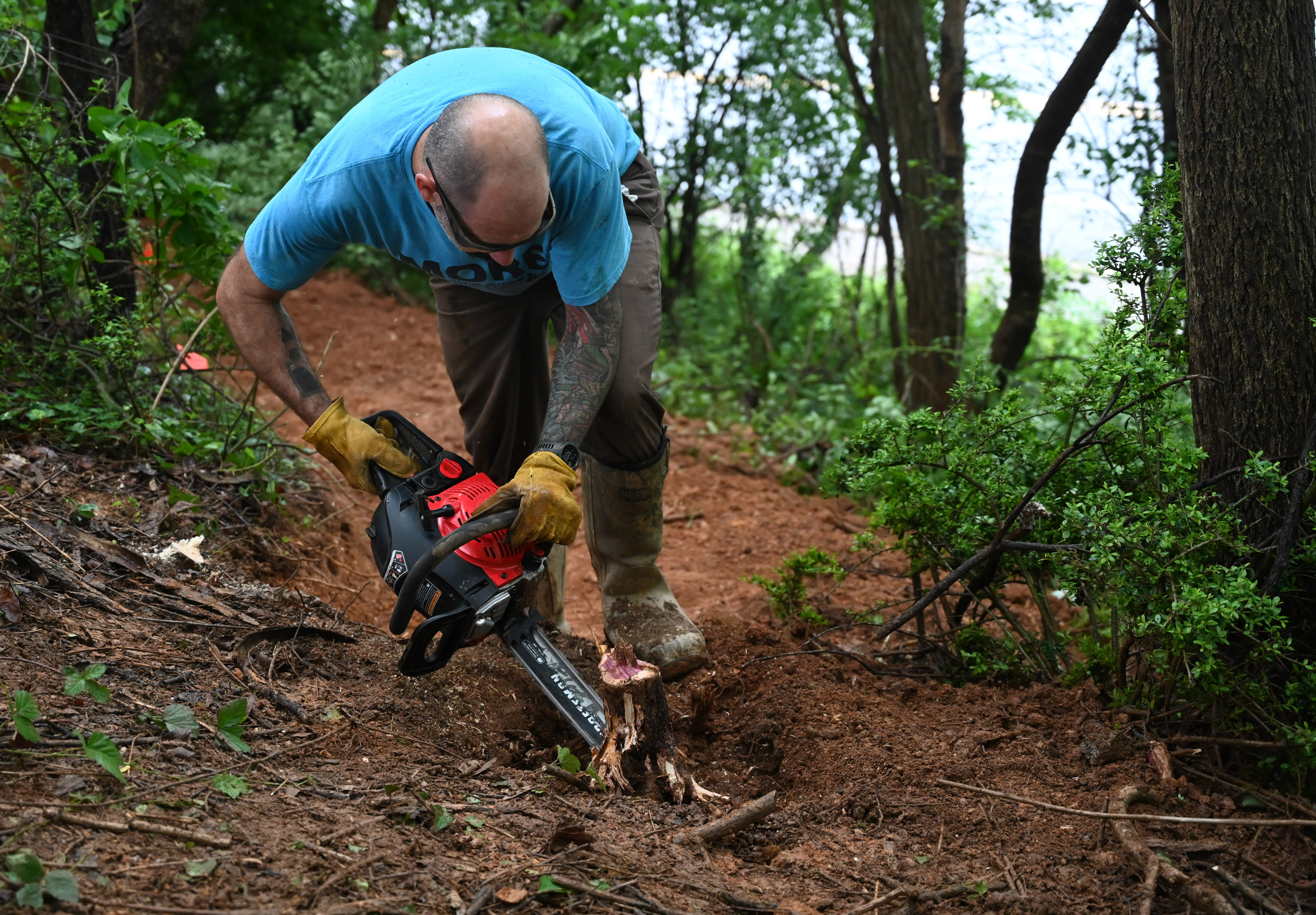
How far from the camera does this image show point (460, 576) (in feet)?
7.56

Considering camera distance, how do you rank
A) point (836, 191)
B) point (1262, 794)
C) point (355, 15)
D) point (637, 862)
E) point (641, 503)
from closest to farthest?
point (637, 862) < point (1262, 794) < point (641, 503) < point (836, 191) < point (355, 15)

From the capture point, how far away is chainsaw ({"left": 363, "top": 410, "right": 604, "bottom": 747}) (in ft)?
7.46

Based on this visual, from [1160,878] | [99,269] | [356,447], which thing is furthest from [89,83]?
[1160,878]

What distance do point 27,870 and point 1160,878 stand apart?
1961 millimetres

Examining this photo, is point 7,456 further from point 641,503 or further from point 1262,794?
point 1262,794

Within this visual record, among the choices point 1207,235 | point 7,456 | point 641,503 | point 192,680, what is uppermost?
point 1207,235

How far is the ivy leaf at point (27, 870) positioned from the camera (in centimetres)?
142

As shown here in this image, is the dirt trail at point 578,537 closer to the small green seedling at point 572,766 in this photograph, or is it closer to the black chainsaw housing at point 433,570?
the black chainsaw housing at point 433,570

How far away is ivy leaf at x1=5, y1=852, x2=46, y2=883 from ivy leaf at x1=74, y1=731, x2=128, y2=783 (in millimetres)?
273

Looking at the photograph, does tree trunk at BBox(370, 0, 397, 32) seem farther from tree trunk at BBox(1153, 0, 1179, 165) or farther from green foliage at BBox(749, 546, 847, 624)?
green foliage at BBox(749, 546, 847, 624)

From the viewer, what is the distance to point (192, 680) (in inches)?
90.5

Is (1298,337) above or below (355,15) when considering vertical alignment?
below

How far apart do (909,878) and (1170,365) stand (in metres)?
1.43

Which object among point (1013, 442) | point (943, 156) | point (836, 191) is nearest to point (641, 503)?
point (1013, 442)
